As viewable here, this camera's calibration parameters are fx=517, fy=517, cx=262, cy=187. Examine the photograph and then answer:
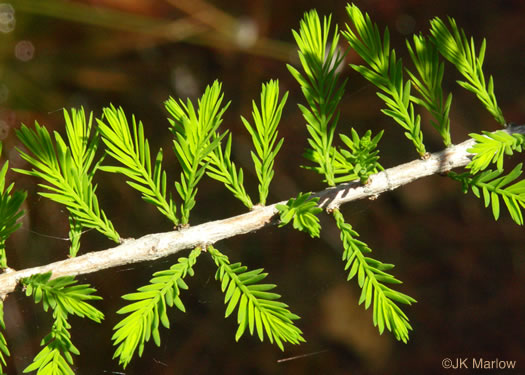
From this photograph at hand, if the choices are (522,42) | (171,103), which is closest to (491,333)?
(522,42)

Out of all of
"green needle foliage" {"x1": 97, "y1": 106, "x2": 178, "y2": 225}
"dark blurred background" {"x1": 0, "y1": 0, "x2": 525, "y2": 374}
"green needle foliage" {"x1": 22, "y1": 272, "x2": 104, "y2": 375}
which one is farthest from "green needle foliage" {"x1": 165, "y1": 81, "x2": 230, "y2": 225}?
"dark blurred background" {"x1": 0, "y1": 0, "x2": 525, "y2": 374}

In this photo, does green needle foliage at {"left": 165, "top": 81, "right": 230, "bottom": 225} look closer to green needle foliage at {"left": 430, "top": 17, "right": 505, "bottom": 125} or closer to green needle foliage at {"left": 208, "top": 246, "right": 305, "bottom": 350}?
green needle foliage at {"left": 208, "top": 246, "right": 305, "bottom": 350}

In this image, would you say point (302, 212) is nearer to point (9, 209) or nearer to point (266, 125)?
point (266, 125)

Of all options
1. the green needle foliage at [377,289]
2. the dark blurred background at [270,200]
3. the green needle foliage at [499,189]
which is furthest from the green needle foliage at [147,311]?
the dark blurred background at [270,200]

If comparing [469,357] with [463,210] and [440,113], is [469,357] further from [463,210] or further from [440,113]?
[440,113]

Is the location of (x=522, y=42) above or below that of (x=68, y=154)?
above

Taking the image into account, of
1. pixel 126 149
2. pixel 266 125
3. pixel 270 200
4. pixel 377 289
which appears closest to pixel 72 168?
pixel 126 149
